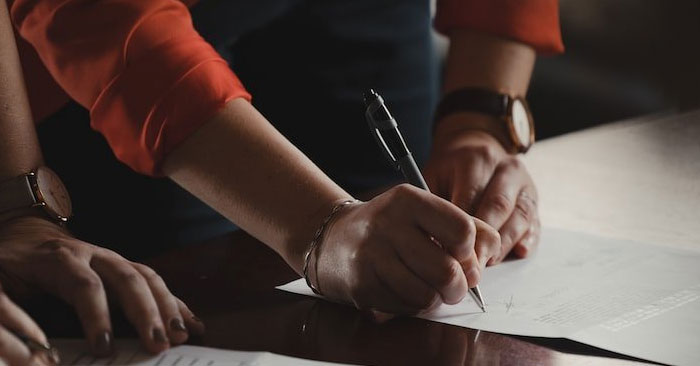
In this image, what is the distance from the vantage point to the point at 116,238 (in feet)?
4.13

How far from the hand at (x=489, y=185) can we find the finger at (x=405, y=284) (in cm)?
17

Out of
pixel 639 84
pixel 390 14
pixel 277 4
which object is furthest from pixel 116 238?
pixel 639 84

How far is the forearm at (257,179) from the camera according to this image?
0.87m

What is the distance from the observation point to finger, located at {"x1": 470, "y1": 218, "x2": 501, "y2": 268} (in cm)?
88

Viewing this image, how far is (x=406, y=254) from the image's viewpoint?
791mm

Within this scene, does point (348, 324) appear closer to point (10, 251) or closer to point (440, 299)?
point (440, 299)

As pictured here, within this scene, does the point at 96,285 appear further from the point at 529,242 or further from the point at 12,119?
the point at 529,242

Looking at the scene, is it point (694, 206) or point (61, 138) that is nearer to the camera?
point (694, 206)

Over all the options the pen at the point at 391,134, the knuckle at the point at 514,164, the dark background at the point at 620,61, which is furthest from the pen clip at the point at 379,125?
the dark background at the point at 620,61

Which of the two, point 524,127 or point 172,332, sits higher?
point 172,332

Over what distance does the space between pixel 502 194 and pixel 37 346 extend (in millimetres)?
→ 504

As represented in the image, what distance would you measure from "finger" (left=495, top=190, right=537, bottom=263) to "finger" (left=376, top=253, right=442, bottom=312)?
0.57 ft

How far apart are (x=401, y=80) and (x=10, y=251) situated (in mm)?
675

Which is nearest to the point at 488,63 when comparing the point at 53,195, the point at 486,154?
the point at 486,154
